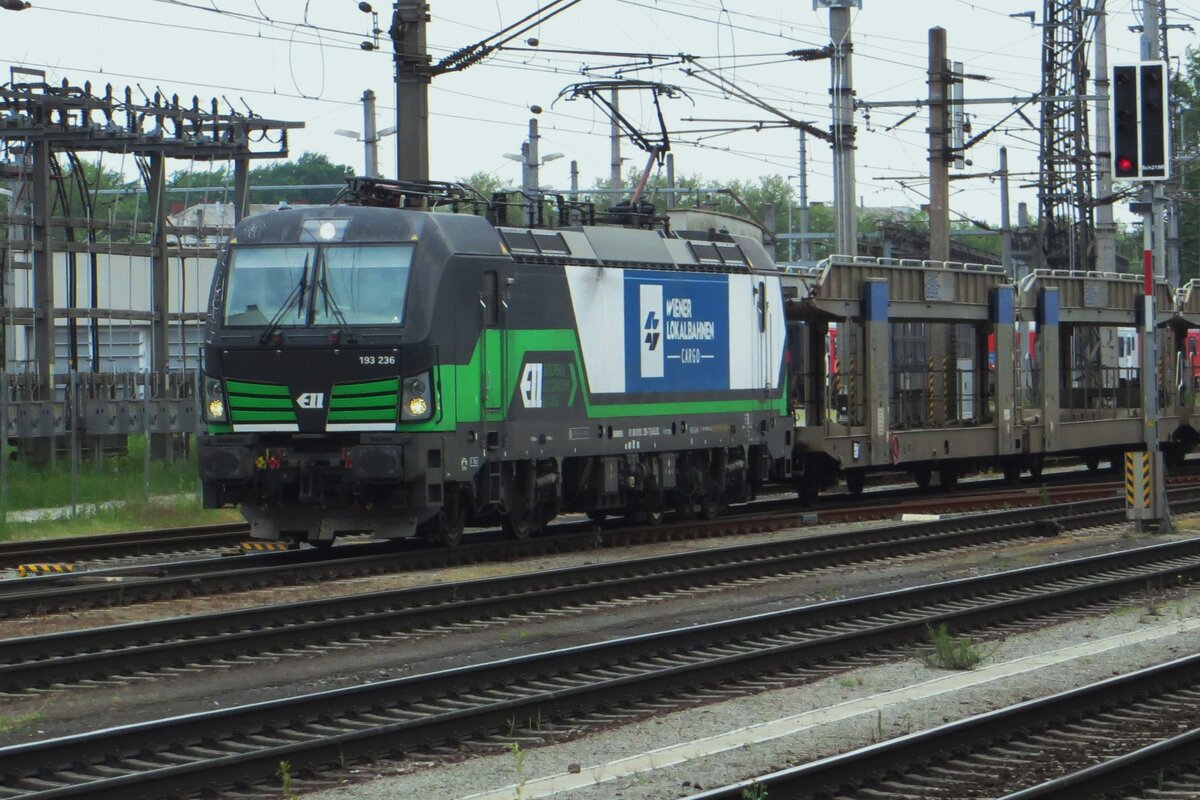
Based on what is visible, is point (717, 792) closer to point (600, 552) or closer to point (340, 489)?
point (340, 489)

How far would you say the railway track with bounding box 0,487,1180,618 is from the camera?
48.4 feet

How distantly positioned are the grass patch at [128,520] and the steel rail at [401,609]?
8.21 meters

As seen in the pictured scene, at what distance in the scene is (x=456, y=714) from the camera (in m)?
9.47

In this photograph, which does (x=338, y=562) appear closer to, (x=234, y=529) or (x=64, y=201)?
(x=234, y=529)

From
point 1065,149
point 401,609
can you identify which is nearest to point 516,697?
point 401,609

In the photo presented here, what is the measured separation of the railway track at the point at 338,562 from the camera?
48.4 feet

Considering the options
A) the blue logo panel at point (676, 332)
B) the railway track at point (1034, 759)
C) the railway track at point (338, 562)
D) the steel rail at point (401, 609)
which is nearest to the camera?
the railway track at point (1034, 759)

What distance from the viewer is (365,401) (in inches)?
662

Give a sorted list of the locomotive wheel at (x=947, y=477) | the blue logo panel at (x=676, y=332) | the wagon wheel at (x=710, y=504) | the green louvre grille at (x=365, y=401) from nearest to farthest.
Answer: the green louvre grille at (x=365, y=401) < the blue logo panel at (x=676, y=332) < the wagon wheel at (x=710, y=504) < the locomotive wheel at (x=947, y=477)

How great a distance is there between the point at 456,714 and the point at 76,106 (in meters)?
19.9

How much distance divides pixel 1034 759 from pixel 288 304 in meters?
10.2

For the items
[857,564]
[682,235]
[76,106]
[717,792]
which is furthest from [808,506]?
[717,792]

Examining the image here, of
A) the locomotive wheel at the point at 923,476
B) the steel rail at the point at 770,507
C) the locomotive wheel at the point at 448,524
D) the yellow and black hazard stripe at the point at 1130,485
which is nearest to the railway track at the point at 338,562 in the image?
the locomotive wheel at the point at 448,524

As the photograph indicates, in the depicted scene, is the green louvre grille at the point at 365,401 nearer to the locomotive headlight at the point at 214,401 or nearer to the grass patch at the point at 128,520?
the locomotive headlight at the point at 214,401
